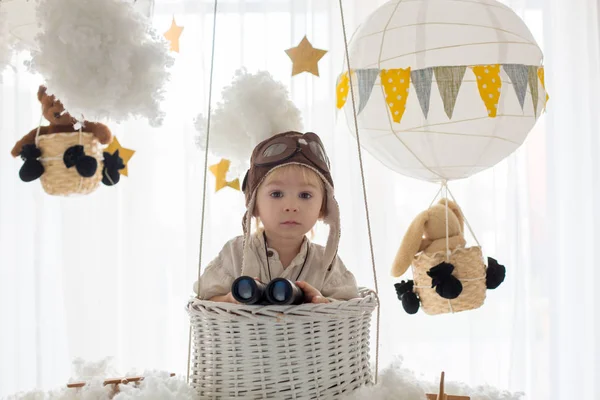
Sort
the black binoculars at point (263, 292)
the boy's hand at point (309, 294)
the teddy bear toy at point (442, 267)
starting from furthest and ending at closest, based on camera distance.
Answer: the teddy bear toy at point (442, 267), the boy's hand at point (309, 294), the black binoculars at point (263, 292)

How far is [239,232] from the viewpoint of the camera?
1.90 metres

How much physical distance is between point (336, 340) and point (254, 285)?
0.15m

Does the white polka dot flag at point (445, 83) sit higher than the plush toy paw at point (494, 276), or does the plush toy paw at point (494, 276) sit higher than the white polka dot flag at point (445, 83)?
the white polka dot flag at point (445, 83)

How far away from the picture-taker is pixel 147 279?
1.93 meters

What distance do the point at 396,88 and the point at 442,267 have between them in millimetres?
344

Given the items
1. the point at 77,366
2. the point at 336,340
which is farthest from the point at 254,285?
the point at 77,366

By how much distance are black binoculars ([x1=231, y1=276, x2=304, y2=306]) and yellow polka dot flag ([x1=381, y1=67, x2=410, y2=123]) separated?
40 centimetres

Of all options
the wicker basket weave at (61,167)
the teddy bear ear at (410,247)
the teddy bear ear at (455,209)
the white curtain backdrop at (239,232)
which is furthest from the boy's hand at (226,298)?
the white curtain backdrop at (239,232)

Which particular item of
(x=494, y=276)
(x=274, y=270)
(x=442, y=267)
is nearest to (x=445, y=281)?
(x=442, y=267)

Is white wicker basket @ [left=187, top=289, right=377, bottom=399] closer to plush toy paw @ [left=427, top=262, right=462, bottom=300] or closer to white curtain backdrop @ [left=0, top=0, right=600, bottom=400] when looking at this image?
plush toy paw @ [left=427, top=262, right=462, bottom=300]

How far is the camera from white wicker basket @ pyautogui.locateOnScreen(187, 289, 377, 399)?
32.6 inches

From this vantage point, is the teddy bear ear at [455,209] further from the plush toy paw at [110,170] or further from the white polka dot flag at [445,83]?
the plush toy paw at [110,170]

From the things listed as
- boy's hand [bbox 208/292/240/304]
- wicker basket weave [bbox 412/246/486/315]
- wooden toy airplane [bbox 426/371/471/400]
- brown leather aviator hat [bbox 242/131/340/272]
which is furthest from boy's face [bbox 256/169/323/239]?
wooden toy airplane [bbox 426/371/471/400]

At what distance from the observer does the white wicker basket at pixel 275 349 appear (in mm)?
828
